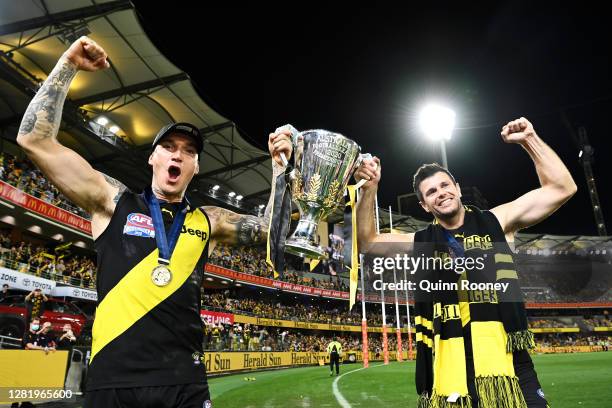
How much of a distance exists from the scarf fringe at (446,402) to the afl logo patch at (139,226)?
1698 mm

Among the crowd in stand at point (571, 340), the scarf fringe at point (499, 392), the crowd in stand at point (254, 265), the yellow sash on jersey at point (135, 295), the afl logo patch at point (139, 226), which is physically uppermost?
the crowd in stand at point (254, 265)

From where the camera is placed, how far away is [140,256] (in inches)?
86.6

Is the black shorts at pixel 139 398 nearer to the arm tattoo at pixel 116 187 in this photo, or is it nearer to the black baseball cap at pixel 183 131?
the arm tattoo at pixel 116 187

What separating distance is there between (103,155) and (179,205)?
94.6ft

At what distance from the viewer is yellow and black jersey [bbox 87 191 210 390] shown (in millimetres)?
1991

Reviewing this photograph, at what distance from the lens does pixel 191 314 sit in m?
2.21

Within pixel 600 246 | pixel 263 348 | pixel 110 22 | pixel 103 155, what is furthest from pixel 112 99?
pixel 600 246

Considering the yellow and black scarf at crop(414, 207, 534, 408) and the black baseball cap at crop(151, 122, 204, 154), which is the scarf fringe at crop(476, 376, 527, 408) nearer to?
the yellow and black scarf at crop(414, 207, 534, 408)

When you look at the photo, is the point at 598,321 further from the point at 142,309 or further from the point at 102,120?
the point at 142,309

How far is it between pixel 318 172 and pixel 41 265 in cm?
2240

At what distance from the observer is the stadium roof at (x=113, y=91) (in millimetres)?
18953

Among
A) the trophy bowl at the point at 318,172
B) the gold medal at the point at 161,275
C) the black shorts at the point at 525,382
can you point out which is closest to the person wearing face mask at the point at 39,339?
the gold medal at the point at 161,275

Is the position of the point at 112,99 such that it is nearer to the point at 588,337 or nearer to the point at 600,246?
the point at 588,337

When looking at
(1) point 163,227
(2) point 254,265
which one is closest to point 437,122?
(1) point 163,227
